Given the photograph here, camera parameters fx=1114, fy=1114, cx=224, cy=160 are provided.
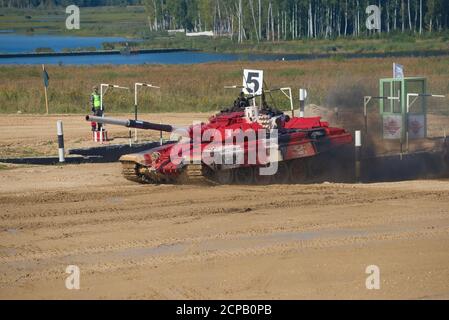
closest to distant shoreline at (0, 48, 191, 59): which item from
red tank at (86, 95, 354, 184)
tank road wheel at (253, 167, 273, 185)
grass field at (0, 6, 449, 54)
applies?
grass field at (0, 6, 449, 54)

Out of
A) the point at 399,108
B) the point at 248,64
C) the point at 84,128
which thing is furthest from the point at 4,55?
the point at 399,108

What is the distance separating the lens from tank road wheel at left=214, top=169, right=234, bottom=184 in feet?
66.4

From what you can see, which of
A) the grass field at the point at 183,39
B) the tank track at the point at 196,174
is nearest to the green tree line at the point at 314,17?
the grass field at the point at 183,39

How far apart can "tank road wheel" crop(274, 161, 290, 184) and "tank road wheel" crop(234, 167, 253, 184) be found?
1.89ft

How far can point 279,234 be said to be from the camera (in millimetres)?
15344

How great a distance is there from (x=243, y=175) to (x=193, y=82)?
28511mm

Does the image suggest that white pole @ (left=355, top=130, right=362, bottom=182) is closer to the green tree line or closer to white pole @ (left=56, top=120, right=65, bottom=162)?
white pole @ (left=56, top=120, right=65, bottom=162)

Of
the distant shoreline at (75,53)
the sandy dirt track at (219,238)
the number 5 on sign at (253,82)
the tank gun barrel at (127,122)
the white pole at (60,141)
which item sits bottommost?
the distant shoreline at (75,53)

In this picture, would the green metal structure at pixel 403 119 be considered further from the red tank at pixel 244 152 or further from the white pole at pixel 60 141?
the white pole at pixel 60 141

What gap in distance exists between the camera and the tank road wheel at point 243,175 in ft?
67.7

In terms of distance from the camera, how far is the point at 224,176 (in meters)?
20.4

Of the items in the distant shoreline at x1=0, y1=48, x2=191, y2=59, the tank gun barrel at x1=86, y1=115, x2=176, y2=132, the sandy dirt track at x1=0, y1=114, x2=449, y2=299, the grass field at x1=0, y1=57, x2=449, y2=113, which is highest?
the tank gun barrel at x1=86, y1=115, x2=176, y2=132

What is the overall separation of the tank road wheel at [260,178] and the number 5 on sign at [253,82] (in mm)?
2150
